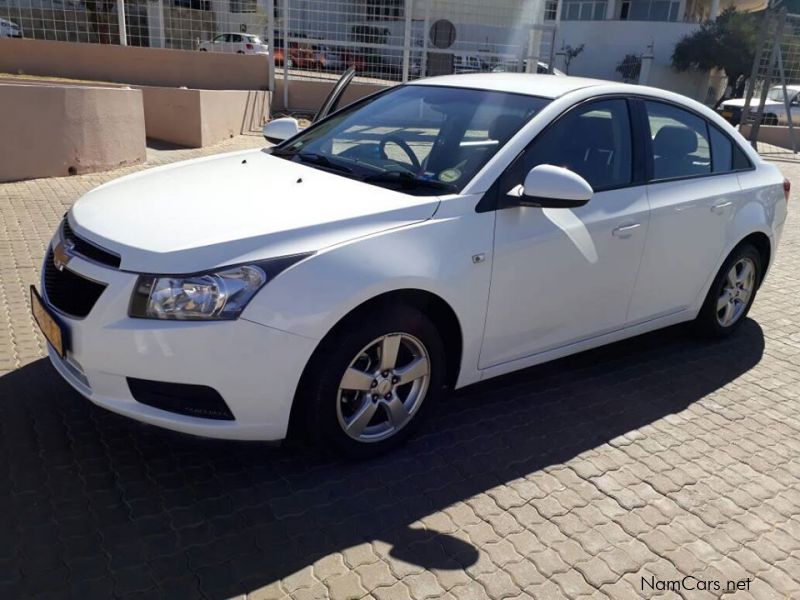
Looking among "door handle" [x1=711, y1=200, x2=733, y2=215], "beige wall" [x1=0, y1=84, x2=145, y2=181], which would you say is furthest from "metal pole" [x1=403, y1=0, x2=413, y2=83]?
"door handle" [x1=711, y1=200, x2=733, y2=215]

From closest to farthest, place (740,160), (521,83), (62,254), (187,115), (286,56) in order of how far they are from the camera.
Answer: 1. (62,254)
2. (521,83)
3. (740,160)
4. (187,115)
5. (286,56)

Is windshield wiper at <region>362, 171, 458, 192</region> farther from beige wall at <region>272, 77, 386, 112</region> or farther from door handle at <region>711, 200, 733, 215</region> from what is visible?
beige wall at <region>272, 77, 386, 112</region>

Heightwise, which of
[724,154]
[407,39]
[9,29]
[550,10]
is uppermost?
[550,10]

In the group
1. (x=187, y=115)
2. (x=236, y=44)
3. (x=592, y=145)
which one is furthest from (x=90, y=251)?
(x=236, y=44)

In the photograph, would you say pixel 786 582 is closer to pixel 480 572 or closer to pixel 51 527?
pixel 480 572

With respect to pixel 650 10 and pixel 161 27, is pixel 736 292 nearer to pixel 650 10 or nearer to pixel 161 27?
pixel 161 27

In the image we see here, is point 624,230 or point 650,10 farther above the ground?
point 650,10

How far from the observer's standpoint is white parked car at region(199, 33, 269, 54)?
1530 cm

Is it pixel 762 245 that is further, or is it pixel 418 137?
pixel 762 245

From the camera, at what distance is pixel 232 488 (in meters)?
3.19

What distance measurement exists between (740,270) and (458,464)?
Answer: 2.88 meters

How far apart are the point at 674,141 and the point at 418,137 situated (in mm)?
1714

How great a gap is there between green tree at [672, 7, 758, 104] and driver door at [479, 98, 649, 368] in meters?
40.0

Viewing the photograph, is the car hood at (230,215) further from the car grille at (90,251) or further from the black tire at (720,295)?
the black tire at (720,295)
